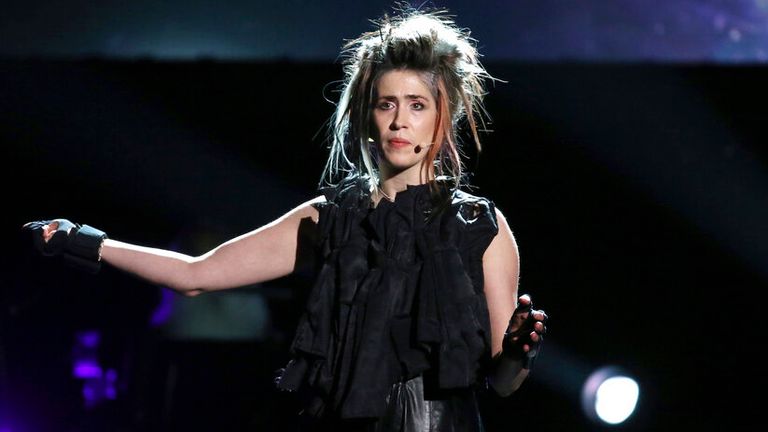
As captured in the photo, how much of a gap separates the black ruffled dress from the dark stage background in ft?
5.88

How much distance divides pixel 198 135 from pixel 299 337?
2.01 metres

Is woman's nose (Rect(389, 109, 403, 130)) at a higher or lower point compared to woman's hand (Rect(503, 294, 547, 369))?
higher

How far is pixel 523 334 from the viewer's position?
1597 mm

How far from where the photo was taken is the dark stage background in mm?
3543

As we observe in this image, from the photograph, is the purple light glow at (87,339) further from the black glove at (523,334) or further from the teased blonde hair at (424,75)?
the black glove at (523,334)

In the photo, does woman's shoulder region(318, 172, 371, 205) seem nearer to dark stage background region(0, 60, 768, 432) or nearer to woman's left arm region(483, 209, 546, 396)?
woman's left arm region(483, 209, 546, 396)

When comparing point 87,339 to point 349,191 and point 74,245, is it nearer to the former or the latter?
point 74,245

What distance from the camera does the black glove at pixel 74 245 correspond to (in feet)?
6.13

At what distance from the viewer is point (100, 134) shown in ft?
11.7

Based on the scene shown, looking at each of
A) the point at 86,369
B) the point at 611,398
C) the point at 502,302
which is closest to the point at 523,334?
the point at 502,302

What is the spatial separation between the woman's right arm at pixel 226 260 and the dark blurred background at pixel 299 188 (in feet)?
5.12

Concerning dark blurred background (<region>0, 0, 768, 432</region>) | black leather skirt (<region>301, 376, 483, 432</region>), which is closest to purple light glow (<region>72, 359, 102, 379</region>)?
dark blurred background (<region>0, 0, 768, 432</region>)

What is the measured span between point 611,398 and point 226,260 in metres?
2.11

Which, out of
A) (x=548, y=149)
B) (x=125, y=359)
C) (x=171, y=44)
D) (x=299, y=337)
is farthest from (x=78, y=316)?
(x=299, y=337)
